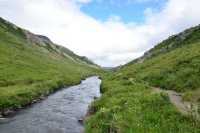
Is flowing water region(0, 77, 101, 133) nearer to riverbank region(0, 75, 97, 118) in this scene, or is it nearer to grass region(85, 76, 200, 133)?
riverbank region(0, 75, 97, 118)

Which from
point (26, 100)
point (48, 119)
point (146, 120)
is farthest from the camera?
point (26, 100)

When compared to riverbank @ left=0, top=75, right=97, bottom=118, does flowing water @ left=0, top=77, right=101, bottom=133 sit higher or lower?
lower

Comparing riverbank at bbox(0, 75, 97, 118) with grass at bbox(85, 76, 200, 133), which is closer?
grass at bbox(85, 76, 200, 133)

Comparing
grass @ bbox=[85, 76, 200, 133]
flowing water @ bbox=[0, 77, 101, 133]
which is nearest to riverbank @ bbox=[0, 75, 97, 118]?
flowing water @ bbox=[0, 77, 101, 133]

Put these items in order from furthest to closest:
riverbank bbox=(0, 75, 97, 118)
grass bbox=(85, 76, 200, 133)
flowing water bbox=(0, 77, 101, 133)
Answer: riverbank bbox=(0, 75, 97, 118)
flowing water bbox=(0, 77, 101, 133)
grass bbox=(85, 76, 200, 133)

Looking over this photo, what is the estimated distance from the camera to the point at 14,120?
35906mm

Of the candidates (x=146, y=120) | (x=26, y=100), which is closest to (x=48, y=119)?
(x=26, y=100)

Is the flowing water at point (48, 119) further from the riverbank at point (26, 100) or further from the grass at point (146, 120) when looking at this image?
the grass at point (146, 120)

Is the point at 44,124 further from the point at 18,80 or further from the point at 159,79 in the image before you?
the point at 18,80

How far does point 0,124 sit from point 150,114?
1862cm

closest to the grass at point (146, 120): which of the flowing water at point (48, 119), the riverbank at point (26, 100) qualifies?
the flowing water at point (48, 119)

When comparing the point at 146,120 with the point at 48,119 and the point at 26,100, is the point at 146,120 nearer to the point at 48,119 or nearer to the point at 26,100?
the point at 48,119

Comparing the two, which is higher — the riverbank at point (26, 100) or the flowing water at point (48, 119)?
the riverbank at point (26, 100)

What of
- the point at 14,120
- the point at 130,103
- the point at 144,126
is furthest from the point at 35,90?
the point at 144,126
